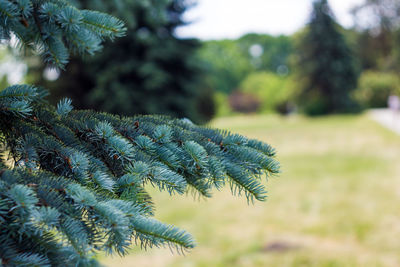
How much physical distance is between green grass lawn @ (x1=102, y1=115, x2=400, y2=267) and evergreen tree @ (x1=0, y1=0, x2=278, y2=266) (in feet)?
6.10

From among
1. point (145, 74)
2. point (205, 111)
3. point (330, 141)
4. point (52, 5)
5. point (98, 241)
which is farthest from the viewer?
point (205, 111)

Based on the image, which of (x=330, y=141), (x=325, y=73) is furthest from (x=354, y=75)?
(x=330, y=141)

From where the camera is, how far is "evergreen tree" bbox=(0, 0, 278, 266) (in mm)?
946

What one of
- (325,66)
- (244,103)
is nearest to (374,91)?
(325,66)

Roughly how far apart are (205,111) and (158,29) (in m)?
8.72

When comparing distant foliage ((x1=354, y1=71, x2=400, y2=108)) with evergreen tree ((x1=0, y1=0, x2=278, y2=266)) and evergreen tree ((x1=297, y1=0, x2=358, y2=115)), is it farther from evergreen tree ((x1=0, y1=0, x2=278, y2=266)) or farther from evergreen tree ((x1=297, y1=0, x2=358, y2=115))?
evergreen tree ((x1=0, y1=0, x2=278, y2=266))

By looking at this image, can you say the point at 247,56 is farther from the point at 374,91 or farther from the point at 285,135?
the point at 285,135

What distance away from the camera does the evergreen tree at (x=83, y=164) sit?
946 millimetres

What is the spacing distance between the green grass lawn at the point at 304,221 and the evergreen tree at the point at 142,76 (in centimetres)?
595

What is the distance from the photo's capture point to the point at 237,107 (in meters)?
49.3

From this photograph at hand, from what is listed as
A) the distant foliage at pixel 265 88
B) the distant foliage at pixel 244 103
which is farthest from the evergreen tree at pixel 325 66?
the distant foliage at pixel 244 103

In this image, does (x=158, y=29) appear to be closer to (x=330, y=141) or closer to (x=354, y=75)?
(x=330, y=141)

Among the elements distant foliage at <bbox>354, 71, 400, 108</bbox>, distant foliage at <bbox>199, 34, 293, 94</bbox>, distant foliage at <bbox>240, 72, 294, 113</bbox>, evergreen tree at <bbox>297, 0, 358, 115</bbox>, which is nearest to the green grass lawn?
evergreen tree at <bbox>297, 0, 358, 115</bbox>

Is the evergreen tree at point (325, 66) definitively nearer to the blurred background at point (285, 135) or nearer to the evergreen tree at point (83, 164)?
the blurred background at point (285, 135)
